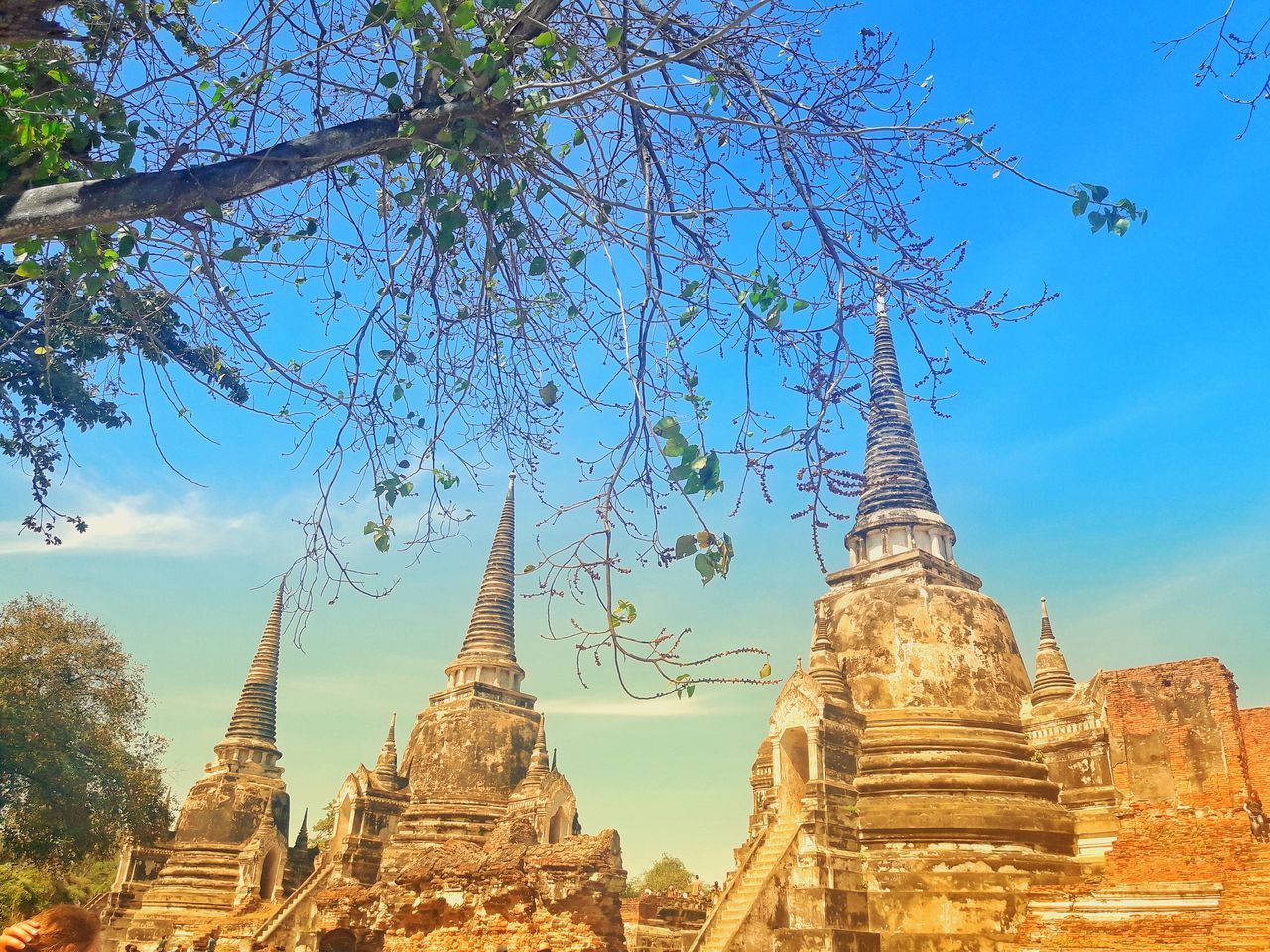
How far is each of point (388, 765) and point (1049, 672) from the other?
18146 mm

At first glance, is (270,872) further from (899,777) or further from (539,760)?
(899,777)

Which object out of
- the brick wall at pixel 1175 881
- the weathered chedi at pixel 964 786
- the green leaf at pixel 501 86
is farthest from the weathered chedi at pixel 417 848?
the green leaf at pixel 501 86

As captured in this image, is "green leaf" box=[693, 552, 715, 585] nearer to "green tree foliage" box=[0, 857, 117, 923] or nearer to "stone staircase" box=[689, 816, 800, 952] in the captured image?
"stone staircase" box=[689, 816, 800, 952]

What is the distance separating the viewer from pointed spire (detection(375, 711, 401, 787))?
28172mm

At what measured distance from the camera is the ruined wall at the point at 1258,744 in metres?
16.5

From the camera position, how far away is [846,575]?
23219 mm

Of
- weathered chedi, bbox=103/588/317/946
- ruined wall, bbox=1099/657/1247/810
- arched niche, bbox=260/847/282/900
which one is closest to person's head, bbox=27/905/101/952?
ruined wall, bbox=1099/657/1247/810

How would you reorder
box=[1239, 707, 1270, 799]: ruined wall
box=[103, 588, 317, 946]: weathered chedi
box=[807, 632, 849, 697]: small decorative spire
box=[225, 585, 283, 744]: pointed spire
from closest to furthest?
box=[1239, 707, 1270, 799]: ruined wall, box=[807, 632, 849, 697]: small decorative spire, box=[103, 588, 317, 946]: weathered chedi, box=[225, 585, 283, 744]: pointed spire

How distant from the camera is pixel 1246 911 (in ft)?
37.9

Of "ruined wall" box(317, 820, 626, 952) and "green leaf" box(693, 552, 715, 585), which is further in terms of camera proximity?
"ruined wall" box(317, 820, 626, 952)

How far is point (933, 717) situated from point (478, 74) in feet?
59.1

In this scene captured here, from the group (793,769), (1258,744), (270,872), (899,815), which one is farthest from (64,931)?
(270,872)

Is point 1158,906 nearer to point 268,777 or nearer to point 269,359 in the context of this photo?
point 269,359

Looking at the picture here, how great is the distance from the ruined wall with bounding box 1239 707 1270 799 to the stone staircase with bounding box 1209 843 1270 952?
13.1 feet
